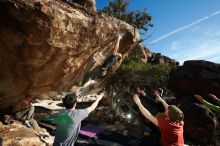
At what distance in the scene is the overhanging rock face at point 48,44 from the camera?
7703 mm

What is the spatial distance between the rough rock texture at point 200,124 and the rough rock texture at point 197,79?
106 inches

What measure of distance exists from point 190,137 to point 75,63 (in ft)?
25.5

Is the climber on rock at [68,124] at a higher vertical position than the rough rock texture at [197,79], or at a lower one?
lower

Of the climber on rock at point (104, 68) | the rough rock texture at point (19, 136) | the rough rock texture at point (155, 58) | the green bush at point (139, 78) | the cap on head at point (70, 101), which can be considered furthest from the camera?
the rough rock texture at point (155, 58)

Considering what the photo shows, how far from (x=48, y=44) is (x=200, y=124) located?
31.0ft

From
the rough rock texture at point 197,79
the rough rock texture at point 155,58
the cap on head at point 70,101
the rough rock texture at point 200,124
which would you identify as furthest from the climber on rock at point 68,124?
the rough rock texture at point 155,58

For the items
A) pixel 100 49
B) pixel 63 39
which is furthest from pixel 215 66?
pixel 63 39

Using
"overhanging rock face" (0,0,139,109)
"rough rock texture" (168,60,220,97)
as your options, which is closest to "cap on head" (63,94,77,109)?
"overhanging rock face" (0,0,139,109)

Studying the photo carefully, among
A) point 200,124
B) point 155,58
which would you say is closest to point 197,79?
point 200,124

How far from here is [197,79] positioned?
17.0 metres

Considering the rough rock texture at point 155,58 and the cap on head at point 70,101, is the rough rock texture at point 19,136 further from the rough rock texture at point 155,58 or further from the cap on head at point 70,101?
the rough rock texture at point 155,58

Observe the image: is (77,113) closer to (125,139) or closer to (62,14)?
(62,14)

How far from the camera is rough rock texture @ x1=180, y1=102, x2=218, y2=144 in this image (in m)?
13.9

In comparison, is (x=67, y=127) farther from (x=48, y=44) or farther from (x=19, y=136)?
(x=19, y=136)
